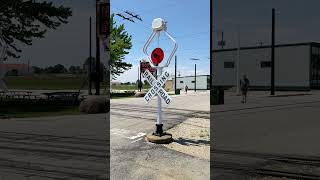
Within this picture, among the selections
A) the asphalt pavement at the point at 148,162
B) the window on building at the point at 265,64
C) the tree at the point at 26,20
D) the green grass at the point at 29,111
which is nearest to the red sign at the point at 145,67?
the asphalt pavement at the point at 148,162

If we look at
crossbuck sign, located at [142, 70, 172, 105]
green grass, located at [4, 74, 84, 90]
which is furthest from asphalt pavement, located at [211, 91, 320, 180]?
green grass, located at [4, 74, 84, 90]

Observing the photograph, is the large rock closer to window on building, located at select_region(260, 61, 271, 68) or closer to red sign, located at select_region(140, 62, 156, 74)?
red sign, located at select_region(140, 62, 156, 74)

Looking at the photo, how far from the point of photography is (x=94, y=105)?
15625 mm

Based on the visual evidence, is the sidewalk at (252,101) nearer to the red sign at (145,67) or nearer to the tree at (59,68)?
the tree at (59,68)

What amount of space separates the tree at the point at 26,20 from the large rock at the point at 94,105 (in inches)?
125

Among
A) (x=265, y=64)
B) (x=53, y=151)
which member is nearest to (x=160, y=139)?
(x=53, y=151)

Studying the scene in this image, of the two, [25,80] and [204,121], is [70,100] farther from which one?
[204,121]

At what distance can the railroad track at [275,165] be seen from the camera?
5922 millimetres

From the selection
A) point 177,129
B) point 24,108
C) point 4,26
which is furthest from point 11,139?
point 24,108

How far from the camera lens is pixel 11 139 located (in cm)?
Result: 998

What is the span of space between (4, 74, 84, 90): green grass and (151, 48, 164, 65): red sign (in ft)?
28.7

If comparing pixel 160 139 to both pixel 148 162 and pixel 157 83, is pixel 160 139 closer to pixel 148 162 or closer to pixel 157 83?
pixel 157 83

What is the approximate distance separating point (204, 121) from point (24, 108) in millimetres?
7192

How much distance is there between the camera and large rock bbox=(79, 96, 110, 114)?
597 inches
